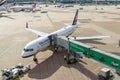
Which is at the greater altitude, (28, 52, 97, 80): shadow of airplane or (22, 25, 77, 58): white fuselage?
(22, 25, 77, 58): white fuselage

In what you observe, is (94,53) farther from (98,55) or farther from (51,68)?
(51,68)

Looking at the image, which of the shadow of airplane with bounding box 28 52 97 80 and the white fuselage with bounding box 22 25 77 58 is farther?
the white fuselage with bounding box 22 25 77 58

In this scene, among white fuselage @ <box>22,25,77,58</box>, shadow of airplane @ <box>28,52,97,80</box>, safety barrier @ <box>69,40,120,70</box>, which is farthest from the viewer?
white fuselage @ <box>22,25,77,58</box>

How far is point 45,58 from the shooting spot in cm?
4881

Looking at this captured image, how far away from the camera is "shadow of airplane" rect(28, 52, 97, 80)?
3866 centimetres

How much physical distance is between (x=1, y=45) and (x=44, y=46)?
20.8 metres

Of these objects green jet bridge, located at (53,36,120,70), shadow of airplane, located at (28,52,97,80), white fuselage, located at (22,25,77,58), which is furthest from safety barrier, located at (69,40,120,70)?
white fuselage, located at (22,25,77,58)

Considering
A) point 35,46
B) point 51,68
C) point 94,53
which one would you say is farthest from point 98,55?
point 35,46

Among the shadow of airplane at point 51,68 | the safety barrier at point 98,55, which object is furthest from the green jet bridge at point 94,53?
the shadow of airplane at point 51,68

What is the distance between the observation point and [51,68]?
4262 cm

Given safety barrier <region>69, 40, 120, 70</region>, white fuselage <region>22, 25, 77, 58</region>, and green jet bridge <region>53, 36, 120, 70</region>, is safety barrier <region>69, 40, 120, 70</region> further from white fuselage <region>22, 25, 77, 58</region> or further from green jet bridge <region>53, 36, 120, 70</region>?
white fuselage <region>22, 25, 77, 58</region>

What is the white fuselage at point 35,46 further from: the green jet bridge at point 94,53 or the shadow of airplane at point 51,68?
the green jet bridge at point 94,53

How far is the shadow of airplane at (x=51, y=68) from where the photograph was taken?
38.7 metres

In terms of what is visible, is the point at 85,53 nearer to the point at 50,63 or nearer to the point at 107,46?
the point at 50,63
